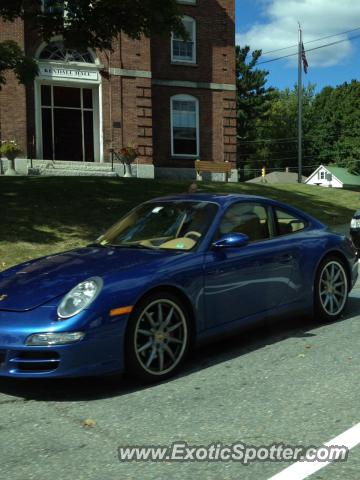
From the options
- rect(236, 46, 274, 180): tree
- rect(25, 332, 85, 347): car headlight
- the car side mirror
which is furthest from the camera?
rect(236, 46, 274, 180): tree

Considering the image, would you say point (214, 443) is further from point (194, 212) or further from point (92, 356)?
point (194, 212)

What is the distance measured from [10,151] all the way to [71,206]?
9368 millimetres

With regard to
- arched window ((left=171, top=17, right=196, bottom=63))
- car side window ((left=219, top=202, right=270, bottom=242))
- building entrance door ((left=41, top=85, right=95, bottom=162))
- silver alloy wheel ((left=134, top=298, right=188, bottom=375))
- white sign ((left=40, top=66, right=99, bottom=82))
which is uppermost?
arched window ((left=171, top=17, right=196, bottom=63))

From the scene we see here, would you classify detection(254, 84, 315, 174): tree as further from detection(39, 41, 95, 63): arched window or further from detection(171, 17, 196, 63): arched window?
detection(39, 41, 95, 63): arched window

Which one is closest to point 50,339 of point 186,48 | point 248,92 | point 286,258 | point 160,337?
point 160,337

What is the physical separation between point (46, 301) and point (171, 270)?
100cm

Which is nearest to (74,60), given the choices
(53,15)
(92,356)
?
(53,15)

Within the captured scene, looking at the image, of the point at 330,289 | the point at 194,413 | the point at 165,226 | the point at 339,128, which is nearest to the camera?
the point at 194,413

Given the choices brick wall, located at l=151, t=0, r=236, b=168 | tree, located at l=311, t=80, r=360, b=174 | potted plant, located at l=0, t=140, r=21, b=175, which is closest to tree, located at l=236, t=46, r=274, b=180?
tree, located at l=311, t=80, r=360, b=174

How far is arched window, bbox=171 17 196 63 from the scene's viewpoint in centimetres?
2561

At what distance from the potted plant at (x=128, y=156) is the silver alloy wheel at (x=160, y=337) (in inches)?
737

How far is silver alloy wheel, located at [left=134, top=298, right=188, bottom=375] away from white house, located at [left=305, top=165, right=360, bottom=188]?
6786 centimetres

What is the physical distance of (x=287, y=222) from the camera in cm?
597

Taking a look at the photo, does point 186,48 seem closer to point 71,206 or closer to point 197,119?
point 197,119
